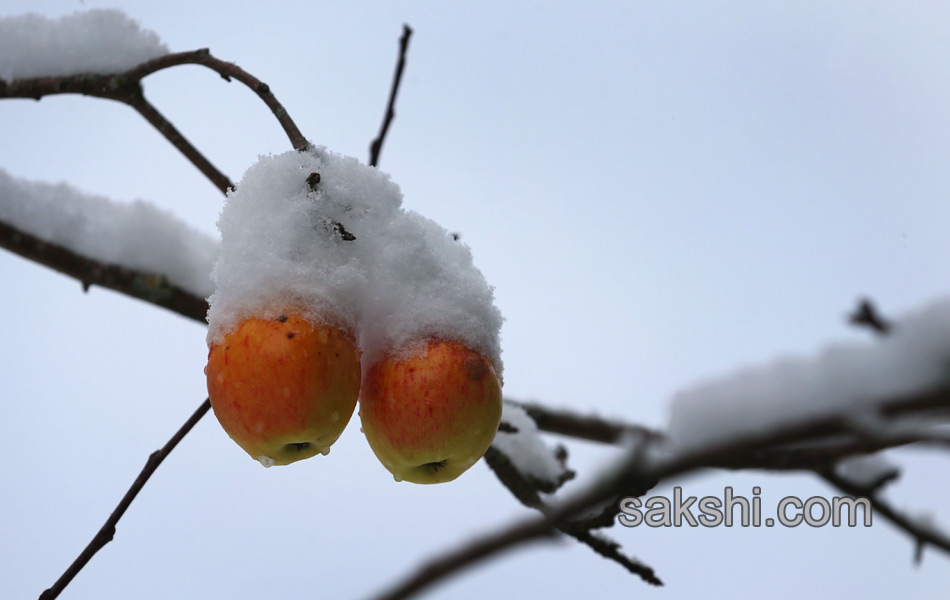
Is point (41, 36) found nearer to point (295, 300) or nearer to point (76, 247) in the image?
point (76, 247)

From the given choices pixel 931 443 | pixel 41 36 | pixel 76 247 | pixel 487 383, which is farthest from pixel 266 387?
pixel 41 36

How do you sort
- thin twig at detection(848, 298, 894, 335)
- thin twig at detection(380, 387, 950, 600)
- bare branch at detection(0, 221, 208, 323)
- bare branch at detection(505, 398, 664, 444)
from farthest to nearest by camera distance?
bare branch at detection(505, 398, 664, 444) → bare branch at detection(0, 221, 208, 323) → thin twig at detection(848, 298, 894, 335) → thin twig at detection(380, 387, 950, 600)

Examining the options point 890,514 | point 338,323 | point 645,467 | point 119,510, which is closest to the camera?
point 645,467

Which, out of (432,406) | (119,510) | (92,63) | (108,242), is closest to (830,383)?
(432,406)

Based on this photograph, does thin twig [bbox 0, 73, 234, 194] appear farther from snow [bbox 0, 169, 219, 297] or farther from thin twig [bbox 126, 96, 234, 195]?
snow [bbox 0, 169, 219, 297]

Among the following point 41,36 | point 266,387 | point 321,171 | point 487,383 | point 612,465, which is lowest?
point 612,465

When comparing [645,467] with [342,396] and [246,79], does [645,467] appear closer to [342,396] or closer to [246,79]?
[342,396]

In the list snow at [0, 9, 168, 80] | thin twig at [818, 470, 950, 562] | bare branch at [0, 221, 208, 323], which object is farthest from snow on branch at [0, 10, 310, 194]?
thin twig at [818, 470, 950, 562]
